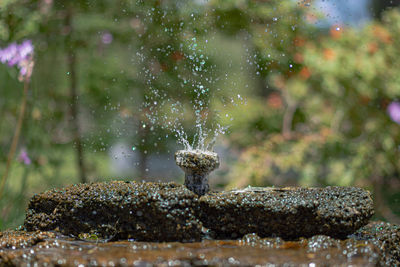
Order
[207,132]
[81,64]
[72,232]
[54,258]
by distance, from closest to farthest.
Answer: [54,258] → [72,232] → [207,132] → [81,64]

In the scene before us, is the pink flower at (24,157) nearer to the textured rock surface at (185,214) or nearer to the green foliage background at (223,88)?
the green foliage background at (223,88)

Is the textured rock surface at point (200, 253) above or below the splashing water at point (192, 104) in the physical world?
below

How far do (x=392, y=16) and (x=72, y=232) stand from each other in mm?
2908

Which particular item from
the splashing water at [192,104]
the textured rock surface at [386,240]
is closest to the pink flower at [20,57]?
the splashing water at [192,104]

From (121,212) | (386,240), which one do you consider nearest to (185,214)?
→ (121,212)

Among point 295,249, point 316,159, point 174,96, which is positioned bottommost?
point 295,249

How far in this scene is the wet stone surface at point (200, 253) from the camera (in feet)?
3.33

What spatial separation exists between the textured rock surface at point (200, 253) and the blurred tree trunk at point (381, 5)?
Result: 7.81 ft

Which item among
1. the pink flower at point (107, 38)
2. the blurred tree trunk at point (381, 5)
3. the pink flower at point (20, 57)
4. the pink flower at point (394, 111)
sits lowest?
the pink flower at point (394, 111)

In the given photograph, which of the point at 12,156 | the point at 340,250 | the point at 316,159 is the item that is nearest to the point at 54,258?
the point at 340,250

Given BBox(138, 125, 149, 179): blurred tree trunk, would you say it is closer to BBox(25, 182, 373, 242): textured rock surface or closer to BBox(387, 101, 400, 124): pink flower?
BBox(25, 182, 373, 242): textured rock surface

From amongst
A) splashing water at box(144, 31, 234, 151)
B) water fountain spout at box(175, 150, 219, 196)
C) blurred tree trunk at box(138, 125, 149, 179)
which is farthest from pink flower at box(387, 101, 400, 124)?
water fountain spout at box(175, 150, 219, 196)

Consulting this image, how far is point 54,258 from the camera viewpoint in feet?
3.45

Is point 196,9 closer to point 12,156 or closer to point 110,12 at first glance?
point 110,12
